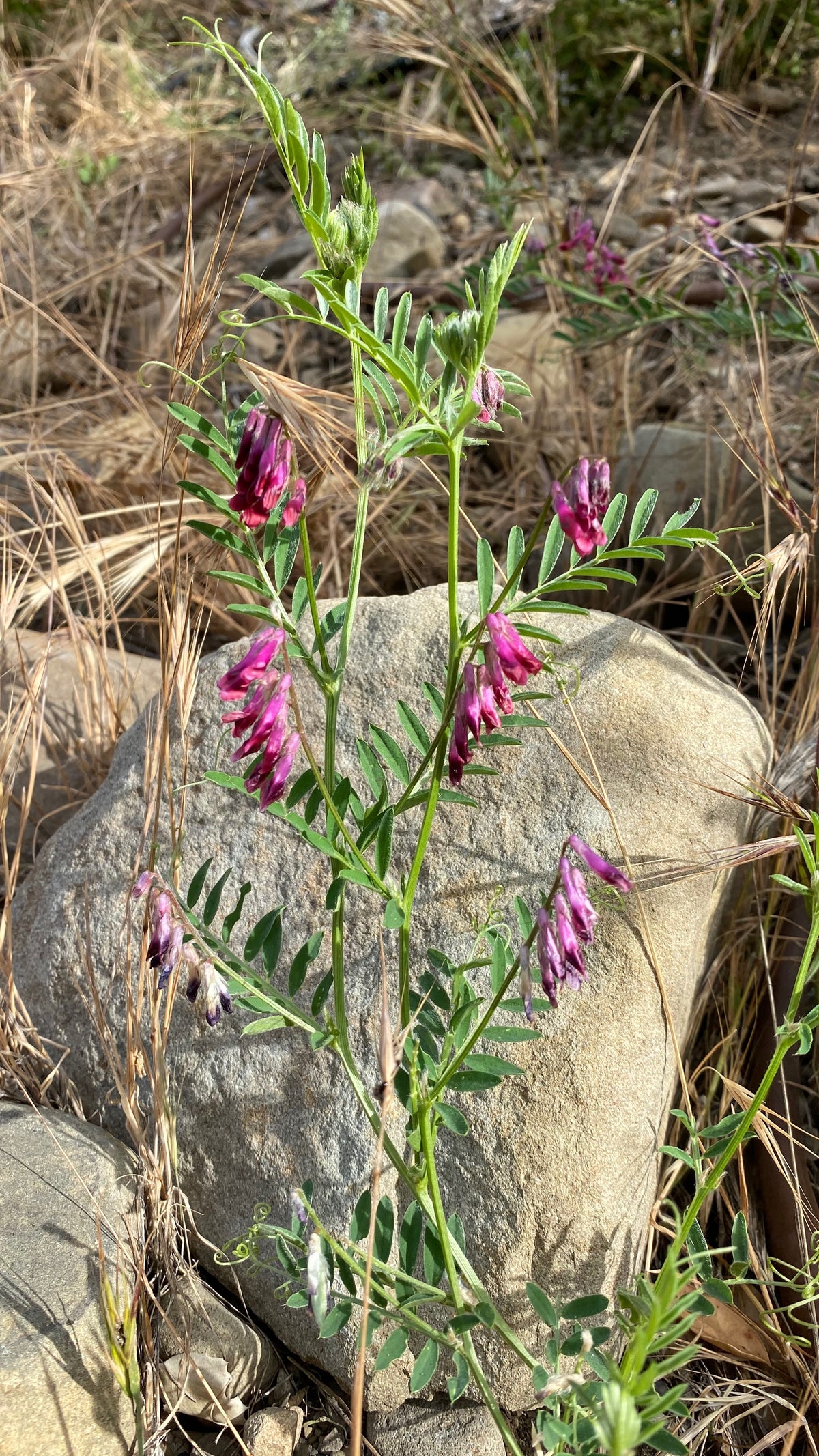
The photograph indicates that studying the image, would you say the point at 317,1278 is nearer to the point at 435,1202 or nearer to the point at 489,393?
the point at 435,1202

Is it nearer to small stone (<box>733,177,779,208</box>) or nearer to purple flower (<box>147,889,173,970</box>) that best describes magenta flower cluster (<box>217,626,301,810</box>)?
purple flower (<box>147,889,173,970</box>)

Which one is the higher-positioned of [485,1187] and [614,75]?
[614,75]

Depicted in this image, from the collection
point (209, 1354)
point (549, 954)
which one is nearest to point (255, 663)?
point (549, 954)

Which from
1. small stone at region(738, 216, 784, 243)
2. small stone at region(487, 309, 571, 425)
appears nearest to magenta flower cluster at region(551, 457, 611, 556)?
small stone at region(487, 309, 571, 425)

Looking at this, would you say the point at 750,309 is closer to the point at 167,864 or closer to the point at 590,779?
the point at 590,779

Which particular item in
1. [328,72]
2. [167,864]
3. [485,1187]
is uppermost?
[328,72]

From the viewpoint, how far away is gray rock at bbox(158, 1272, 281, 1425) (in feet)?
4.95

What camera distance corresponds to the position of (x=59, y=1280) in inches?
57.8

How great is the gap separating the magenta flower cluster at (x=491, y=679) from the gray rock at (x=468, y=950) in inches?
22.5

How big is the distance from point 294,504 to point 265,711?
22 centimetres

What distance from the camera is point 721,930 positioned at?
6.06 ft

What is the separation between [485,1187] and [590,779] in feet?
1.93

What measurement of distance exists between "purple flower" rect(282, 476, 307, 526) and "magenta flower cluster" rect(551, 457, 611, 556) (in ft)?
0.86

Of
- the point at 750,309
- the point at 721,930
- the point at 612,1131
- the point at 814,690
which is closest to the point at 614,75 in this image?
the point at 750,309
